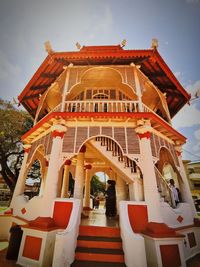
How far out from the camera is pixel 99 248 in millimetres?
4852

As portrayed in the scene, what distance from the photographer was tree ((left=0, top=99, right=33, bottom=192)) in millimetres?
13039

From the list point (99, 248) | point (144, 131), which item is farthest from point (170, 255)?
point (144, 131)

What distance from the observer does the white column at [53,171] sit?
5.42 meters

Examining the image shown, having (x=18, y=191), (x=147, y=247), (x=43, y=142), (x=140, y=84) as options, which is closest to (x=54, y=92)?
(x=43, y=142)

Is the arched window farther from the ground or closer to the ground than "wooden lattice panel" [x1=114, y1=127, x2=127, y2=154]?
farther from the ground

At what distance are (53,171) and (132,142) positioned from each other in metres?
3.42

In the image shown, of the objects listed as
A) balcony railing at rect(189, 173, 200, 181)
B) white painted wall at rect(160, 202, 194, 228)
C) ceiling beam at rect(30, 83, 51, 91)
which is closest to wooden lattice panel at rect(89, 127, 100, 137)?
white painted wall at rect(160, 202, 194, 228)

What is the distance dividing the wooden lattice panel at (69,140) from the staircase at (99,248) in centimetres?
298

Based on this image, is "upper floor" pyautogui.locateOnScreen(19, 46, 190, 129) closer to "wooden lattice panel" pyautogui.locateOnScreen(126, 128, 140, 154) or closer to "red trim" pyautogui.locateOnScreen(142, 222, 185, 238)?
"wooden lattice panel" pyautogui.locateOnScreen(126, 128, 140, 154)

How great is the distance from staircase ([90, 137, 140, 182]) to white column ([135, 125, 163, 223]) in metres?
0.75

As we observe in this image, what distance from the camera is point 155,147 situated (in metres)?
6.48

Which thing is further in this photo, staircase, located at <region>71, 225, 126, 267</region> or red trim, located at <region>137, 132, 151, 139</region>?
red trim, located at <region>137, 132, 151, 139</region>

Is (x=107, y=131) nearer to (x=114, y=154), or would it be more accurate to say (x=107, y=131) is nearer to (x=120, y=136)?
(x=120, y=136)

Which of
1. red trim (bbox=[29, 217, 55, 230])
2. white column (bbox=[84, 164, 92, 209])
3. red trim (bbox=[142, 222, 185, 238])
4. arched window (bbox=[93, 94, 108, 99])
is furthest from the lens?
white column (bbox=[84, 164, 92, 209])
